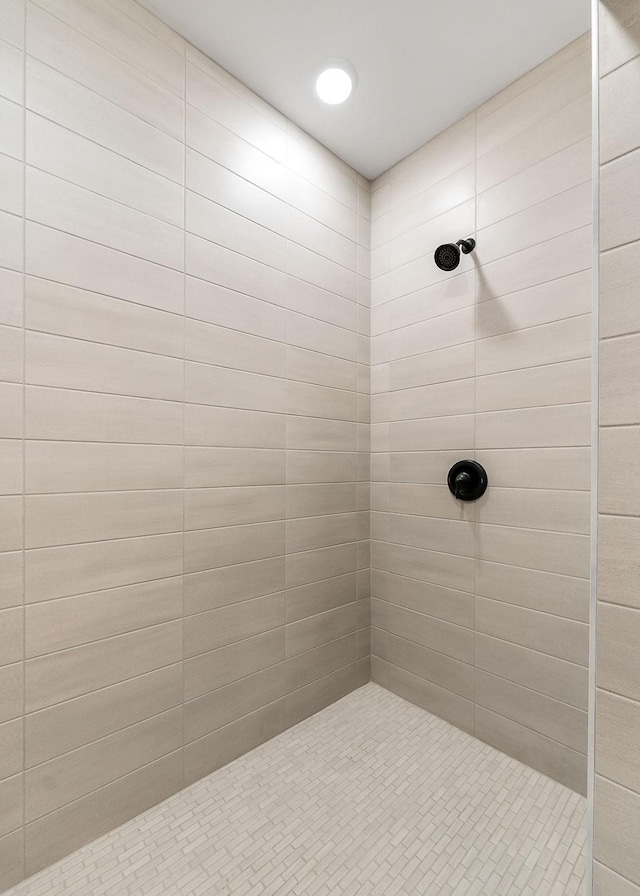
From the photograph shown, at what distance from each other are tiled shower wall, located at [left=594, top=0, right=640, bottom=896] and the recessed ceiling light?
107cm

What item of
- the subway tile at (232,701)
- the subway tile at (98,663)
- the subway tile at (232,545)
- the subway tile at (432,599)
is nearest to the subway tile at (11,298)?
the subway tile at (232,545)

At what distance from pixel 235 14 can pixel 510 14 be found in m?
0.89

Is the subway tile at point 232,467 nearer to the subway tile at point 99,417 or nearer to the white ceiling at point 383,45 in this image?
the subway tile at point 99,417

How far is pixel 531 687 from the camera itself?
63.2 inches

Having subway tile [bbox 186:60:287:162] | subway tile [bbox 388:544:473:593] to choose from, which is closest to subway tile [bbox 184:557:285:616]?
subway tile [bbox 388:544:473:593]

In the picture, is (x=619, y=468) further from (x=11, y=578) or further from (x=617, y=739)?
(x=11, y=578)

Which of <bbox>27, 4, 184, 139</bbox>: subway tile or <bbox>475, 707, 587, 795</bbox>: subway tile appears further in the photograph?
<bbox>475, 707, 587, 795</bbox>: subway tile

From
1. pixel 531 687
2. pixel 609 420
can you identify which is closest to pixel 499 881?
pixel 531 687

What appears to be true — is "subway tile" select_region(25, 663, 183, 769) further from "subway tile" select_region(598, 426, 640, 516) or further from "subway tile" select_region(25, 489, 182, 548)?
"subway tile" select_region(598, 426, 640, 516)

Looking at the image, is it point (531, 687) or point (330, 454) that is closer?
point (531, 687)

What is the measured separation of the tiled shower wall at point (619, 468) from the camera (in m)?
0.80

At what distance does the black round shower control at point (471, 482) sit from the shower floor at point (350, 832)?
38.2 inches

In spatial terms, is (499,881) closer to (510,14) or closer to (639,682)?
(639,682)

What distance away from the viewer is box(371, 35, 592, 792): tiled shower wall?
59.9 inches
